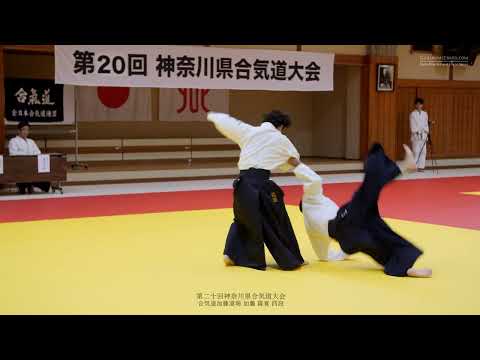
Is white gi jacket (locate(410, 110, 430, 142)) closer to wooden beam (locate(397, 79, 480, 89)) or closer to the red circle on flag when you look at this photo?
wooden beam (locate(397, 79, 480, 89))

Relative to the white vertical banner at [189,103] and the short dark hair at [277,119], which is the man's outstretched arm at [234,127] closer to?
the short dark hair at [277,119]

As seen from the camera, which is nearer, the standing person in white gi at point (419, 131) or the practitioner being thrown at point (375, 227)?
the practitioner being thrown at point (375, 227)

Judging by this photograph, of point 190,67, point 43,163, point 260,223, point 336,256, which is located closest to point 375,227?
point 336,256

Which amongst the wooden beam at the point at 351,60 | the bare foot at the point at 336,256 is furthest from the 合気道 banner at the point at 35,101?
the bare foot at the point at 336,256

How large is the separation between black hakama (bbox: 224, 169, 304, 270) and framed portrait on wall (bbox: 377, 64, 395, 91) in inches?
391

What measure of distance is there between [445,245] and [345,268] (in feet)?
4.76

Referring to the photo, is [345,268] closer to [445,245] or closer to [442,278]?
[442,278]

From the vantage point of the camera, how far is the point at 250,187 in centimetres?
548

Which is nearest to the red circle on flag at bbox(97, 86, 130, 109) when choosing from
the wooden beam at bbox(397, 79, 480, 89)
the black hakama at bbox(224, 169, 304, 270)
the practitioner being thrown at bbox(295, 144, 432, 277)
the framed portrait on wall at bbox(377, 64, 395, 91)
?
the framed portrait on wall at bbox(377, 64, 395, 91)

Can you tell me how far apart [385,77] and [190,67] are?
16.9ft

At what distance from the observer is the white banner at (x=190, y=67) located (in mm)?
10797

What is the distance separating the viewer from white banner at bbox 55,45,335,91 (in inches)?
425

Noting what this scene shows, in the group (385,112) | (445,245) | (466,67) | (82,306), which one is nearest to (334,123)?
(385,112)

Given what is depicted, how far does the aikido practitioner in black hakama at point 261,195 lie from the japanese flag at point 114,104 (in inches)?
333
